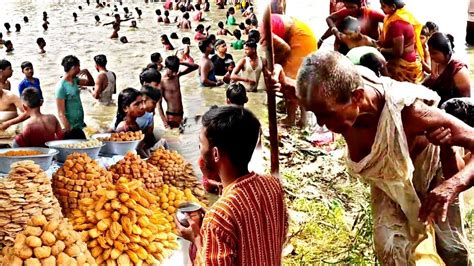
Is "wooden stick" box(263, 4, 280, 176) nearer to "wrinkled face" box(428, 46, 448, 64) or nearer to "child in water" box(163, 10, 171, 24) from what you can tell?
"wrinkled face" box(428, 46, 448, 64)

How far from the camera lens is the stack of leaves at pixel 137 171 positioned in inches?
115

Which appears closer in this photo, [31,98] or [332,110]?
[332,110]

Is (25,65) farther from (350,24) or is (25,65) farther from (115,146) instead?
(350,24)

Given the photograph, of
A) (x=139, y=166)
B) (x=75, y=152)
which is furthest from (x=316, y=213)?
(x=75, y=152)

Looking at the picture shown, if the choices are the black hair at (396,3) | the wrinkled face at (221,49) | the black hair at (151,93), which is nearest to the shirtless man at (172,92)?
the black hair at (151,93)

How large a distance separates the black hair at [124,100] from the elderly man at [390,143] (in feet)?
4.10

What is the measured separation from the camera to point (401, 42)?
470 cm

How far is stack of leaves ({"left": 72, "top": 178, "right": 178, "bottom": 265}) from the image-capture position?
2611mm

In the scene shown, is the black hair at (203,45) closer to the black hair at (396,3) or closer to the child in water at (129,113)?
the black hair at (396,3)

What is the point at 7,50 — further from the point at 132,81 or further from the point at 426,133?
the point at 426,133

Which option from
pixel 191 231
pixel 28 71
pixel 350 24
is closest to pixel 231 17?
pixel 350 24

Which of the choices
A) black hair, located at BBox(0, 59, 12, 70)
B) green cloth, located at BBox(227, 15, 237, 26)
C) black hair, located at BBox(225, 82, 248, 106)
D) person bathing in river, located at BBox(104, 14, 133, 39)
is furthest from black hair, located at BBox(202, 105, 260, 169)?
green cloth, located at BBox(227, 15, 237, 26)

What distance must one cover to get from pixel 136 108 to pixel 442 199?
1662mm

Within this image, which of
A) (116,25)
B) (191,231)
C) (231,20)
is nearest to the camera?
(191,231)
